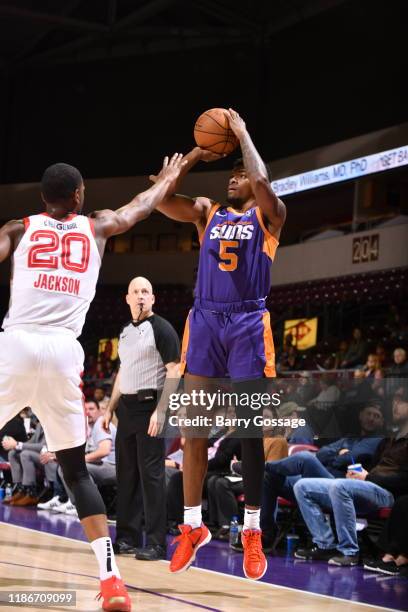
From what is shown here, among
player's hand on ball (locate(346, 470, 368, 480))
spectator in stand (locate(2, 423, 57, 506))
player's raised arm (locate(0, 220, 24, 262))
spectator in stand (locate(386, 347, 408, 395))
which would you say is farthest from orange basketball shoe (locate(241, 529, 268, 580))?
spectator in stand (locate(2, 423, 57, 506))

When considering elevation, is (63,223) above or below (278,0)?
below

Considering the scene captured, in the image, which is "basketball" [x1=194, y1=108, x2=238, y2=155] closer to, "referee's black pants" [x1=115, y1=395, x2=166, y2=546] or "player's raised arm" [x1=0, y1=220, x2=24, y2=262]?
"player's raised arm" [x1=0, y1=220, x2=24, y2=262]

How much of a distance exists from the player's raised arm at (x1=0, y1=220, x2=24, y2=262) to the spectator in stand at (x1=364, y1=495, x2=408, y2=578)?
3.85 metres

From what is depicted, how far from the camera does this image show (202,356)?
4832 millimetres

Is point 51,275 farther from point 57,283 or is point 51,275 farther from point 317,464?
point 317,464

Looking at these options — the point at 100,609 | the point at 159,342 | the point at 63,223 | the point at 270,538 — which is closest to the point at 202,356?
the point at 63,223

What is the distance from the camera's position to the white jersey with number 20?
4301mm

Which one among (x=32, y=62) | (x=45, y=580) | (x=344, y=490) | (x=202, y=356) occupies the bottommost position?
(x=45, y=580)

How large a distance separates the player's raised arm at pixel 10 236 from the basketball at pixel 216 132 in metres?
1.22

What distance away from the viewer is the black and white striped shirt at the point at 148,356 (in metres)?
7.41

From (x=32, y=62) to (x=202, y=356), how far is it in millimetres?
21504

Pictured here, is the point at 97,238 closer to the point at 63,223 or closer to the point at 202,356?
the point at 63,223

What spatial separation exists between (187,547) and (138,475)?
277cm

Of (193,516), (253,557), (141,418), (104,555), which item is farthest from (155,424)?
(104,555)
